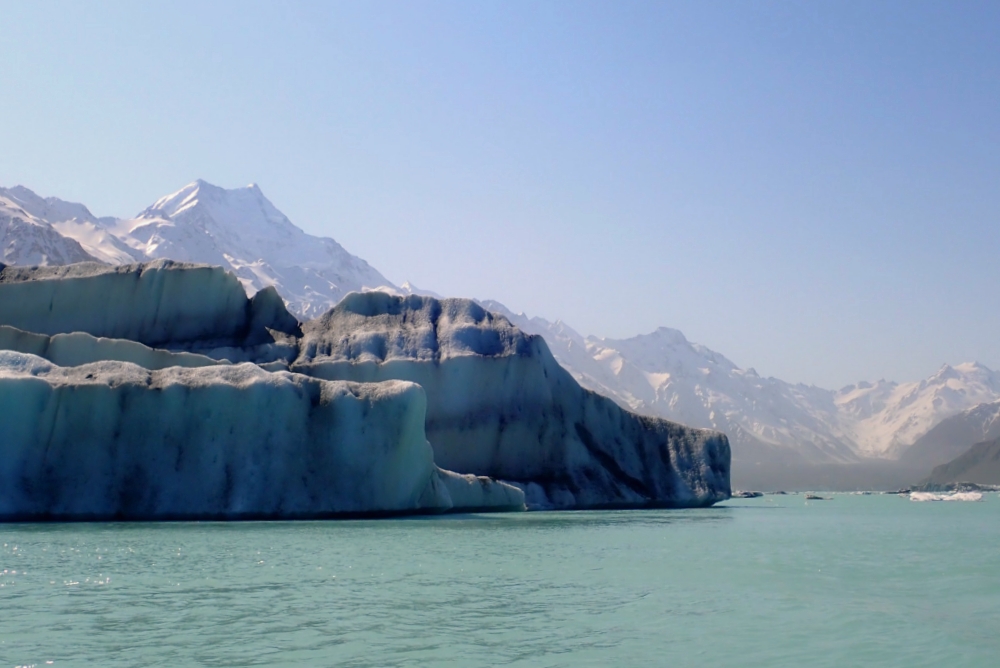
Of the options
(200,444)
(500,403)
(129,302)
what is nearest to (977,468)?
(500,403)

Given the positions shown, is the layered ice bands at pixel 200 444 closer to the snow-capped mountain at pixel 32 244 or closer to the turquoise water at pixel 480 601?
the turquoise water at pixel 480 601

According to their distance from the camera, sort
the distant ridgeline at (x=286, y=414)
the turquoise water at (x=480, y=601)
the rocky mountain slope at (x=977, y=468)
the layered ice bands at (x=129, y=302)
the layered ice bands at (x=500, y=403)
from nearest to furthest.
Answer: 1. the turquoise water at (x=480, y=601)
2. the distant ridgeline at (x=286, y=414)
3. the layered ice bands at (x=129, y=302)
4. the layered ice bands at (x=500, y=403)
5. the rocky mountain slope at (x=977, y=468)

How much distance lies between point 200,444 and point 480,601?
18587mm

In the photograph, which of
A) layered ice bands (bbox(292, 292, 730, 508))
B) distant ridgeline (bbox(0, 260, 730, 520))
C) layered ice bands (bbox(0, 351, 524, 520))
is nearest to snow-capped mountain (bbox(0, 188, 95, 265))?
distant ridgeline (bbox(0, 260, 730, 520))

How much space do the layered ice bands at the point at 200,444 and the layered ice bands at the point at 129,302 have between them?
14.7m

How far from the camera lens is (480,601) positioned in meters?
14.8

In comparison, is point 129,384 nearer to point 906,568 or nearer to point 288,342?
point 288,342

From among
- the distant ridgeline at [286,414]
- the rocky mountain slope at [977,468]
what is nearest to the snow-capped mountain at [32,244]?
the distant ridgeline at [286,414]

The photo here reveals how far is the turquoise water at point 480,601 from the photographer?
36.3ft

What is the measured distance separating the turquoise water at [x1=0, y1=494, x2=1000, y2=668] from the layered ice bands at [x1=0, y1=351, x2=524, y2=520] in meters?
3.65

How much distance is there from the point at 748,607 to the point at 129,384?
71.6ft

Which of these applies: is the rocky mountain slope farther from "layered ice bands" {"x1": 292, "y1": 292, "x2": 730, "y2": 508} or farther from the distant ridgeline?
"layered ice bands" {"x1": 292, "y1": 292, "x2": 730, "y2": 508}

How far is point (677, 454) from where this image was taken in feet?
173

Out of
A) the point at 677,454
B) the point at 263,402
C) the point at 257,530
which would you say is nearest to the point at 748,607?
the point at 257,530
